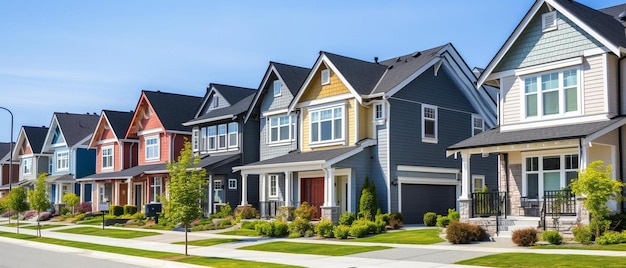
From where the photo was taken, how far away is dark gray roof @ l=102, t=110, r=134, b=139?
179 feet

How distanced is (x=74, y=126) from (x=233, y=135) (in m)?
26.0

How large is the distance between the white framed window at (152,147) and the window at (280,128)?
13332 millimetres

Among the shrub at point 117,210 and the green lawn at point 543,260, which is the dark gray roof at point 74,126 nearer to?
the shrub at point 117,210

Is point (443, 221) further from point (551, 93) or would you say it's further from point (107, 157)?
point (107, 157)

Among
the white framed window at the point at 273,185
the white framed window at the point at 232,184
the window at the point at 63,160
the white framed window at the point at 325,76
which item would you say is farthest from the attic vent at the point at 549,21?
the window at the point at 63,160

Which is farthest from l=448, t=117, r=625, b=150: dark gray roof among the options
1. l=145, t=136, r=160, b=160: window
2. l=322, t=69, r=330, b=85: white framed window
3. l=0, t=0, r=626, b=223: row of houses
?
l=145, t=136, r=160, b=160: window

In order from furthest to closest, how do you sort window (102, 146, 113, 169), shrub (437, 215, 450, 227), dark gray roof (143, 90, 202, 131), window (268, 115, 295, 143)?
1. window (102, 146, 113, 169)
2. dark gray roof (143, 90, 202, 131)
3. window (268, 115, 295, 143)
4. shrub (437, 215, 450, 227)

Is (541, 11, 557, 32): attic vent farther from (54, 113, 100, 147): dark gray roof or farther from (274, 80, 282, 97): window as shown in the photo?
(54, 113, 100, 147): dark gray roof

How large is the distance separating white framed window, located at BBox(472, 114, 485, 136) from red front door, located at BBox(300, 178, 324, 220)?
8.58 metres

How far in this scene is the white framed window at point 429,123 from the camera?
34.2 m

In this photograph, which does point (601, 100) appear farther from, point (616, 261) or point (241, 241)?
point (241, 241)

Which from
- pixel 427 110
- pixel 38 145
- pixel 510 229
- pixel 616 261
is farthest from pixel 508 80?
pixel 38 145

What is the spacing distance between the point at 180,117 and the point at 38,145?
2439 cm

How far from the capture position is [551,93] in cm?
2483
